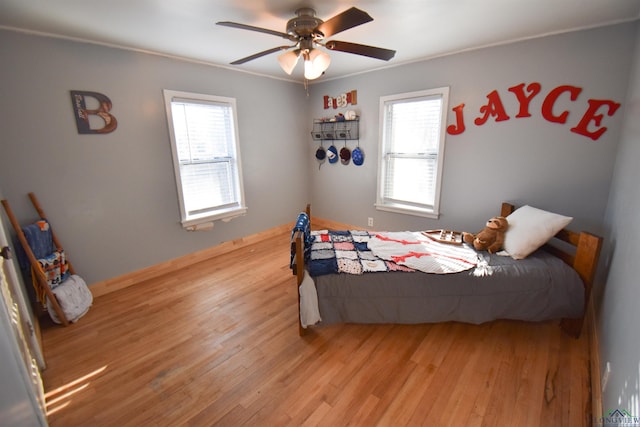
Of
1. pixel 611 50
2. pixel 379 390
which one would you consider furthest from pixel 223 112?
pixel 611 50

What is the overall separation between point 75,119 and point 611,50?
4545 mm

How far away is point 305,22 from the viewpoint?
75.1 inches

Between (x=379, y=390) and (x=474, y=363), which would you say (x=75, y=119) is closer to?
(x=379, y=390)

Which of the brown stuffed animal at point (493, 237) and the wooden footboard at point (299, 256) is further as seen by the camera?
the brown stuffed animal at point (493, 237)

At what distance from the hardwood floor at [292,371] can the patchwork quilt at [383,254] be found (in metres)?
0.52

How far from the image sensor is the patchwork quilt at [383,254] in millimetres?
2111

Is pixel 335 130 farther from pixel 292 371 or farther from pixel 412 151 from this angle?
pixel 292 371

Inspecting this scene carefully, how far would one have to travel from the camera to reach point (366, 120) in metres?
3.74

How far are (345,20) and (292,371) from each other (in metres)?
2.21

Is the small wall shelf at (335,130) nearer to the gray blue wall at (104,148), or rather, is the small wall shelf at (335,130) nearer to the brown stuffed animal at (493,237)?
the gray blue wall at (104,148)

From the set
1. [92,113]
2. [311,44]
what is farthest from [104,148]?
[311,44]

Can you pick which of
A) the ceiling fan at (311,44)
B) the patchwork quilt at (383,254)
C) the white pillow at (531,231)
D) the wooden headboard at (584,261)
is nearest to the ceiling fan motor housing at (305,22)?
the ceiling fan at (311,44)

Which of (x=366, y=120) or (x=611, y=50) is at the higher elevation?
(x=611, y=50)

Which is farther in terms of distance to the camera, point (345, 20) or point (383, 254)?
point (383, 254)
